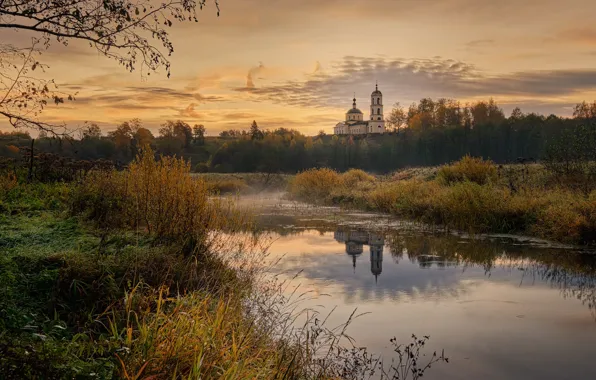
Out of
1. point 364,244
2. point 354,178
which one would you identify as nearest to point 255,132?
point 354,178

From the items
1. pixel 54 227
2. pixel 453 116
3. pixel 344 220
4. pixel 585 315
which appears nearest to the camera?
pixel 585 315

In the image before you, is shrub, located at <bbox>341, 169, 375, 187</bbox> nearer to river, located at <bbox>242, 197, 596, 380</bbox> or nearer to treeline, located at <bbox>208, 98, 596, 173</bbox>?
river, located at <bbox>242, 197, 596, 380</bbox>

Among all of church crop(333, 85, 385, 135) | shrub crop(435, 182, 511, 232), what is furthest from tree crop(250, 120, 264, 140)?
shrub crop(435, 182, 511, 232)

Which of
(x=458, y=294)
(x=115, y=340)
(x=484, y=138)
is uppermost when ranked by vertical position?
(x=484, y=138)

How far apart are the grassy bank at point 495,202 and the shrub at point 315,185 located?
6.03 ft

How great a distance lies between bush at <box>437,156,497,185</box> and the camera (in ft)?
72.4

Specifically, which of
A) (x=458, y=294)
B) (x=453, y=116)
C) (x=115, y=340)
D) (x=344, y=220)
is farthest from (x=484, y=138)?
(x=115, y=340)

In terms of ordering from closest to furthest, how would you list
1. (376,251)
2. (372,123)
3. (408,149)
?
1. (376,251)
2. (408,149)
3. (372,123)

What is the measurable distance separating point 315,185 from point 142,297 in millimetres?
24688

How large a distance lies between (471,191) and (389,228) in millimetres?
2890

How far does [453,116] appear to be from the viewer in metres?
79.0

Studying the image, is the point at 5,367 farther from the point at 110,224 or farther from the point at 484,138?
the point at 484,138

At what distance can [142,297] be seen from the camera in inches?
231

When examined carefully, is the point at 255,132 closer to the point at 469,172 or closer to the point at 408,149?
the point at 408,149
